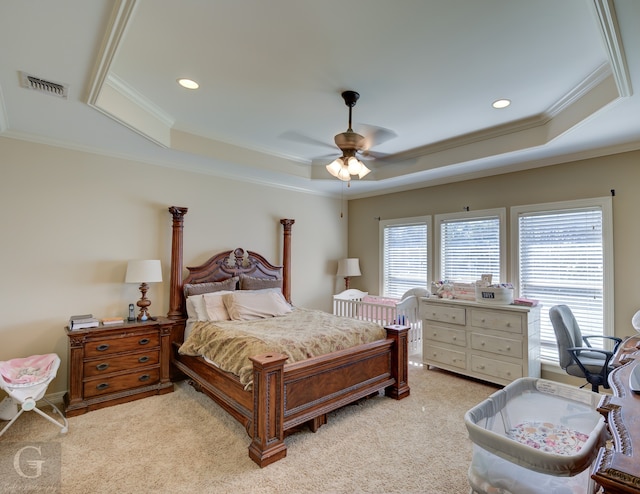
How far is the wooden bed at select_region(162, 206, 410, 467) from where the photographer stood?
2.31m

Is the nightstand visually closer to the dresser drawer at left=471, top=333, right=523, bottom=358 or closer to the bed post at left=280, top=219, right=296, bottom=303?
the bed post at left=280, top=219, right=296, bottom=303

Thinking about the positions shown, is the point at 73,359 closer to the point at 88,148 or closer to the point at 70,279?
the point at 70,279

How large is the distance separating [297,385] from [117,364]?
1.92m

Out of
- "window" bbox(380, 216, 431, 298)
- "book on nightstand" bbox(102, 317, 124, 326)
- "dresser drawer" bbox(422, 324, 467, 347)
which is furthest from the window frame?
"book on nightstand" bbox(102, 317, 124, 326)

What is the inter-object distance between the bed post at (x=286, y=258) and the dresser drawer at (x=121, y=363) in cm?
197

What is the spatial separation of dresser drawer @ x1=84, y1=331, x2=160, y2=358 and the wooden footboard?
40 centimetres

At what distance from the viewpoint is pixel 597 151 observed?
340 centimetres

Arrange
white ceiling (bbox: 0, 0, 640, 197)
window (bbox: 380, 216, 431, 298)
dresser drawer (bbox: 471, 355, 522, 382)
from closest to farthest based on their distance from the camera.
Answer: white ceiling (bbox: 0, 0, 640, 197)
dresser drawer (bbox: 471, 355, 522, 382)
window (bbox: 380, 216, 431, 298)

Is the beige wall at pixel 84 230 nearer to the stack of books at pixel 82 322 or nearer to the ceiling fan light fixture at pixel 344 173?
the stack of books at pixel 82 322

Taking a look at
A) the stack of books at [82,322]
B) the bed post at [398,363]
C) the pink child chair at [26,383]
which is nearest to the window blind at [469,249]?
the bed post at [398,363]

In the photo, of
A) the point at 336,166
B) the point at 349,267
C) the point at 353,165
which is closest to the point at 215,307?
the point at 336,166

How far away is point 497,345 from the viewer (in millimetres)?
3611

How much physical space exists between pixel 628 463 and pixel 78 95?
11.2 feet

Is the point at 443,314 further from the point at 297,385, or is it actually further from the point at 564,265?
the point at 297,385
